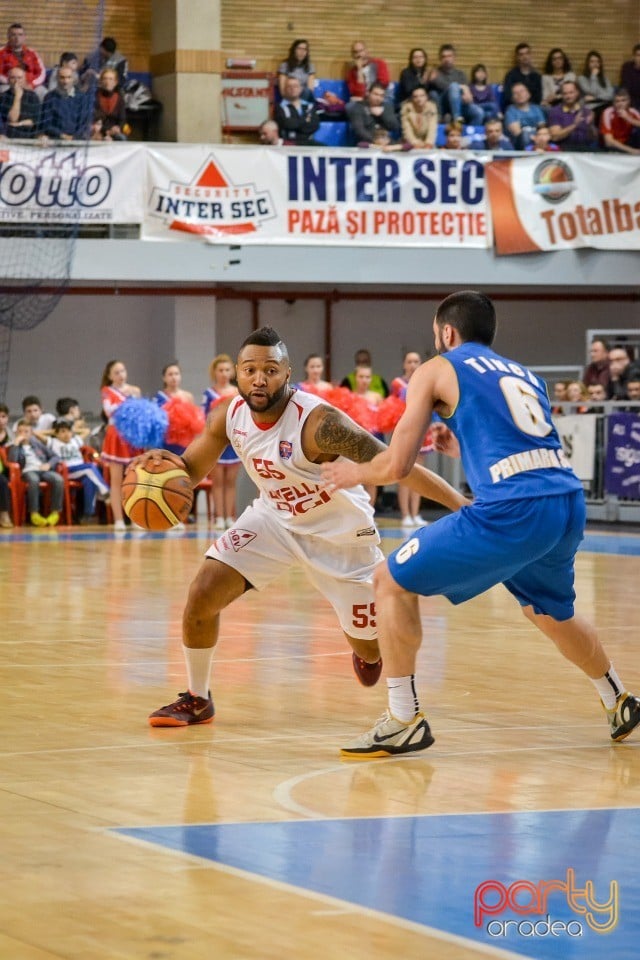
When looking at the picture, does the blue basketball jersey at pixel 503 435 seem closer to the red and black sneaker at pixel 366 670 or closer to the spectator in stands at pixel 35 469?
the red and black sneaker at pixel 366 670

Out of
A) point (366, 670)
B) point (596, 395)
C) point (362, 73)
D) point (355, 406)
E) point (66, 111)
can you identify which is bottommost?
point (366, 670)

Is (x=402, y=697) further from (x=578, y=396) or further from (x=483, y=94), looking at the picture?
(x=483, y=94)

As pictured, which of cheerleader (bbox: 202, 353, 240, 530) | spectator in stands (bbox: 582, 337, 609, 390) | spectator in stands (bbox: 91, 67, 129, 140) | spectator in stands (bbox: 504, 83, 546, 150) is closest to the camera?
cheerleader (bbox: 202, 353, 240, 530)

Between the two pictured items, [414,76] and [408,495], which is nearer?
[408,495]

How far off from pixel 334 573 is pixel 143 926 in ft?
11.0

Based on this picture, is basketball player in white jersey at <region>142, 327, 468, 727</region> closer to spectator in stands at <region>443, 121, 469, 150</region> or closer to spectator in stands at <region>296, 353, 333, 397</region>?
spectator in stands at <region>296, 353, 333, 397</region>

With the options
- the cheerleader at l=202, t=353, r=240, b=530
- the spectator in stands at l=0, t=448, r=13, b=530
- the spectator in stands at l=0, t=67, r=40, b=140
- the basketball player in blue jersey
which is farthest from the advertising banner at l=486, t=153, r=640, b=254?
the basketball player in blue jersey

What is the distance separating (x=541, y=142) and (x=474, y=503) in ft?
62.5

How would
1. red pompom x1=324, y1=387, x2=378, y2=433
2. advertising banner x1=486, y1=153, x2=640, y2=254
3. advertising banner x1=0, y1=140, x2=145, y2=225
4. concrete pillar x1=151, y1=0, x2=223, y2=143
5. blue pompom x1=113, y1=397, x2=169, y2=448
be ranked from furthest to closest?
concrete pillar x1=151, y1=0, x2=223, y2=143
advertising banner x1=486, y1=153, x2=640, y2=254
advertising banner x1=0, y1=140, x2=145, y2=225
red pompom x1=324, y1=387, x2=378, y2=433
blue pompom x1=113, y1=397, x2=169, y2=448

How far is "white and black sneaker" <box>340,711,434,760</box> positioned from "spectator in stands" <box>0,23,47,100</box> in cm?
1500

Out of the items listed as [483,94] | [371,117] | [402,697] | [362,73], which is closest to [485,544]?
[402,697]

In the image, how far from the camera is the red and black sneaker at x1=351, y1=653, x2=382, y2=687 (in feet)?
24.9

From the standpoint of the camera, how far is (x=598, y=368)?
68.8ft

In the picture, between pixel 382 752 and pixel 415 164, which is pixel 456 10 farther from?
pixel 382 752
